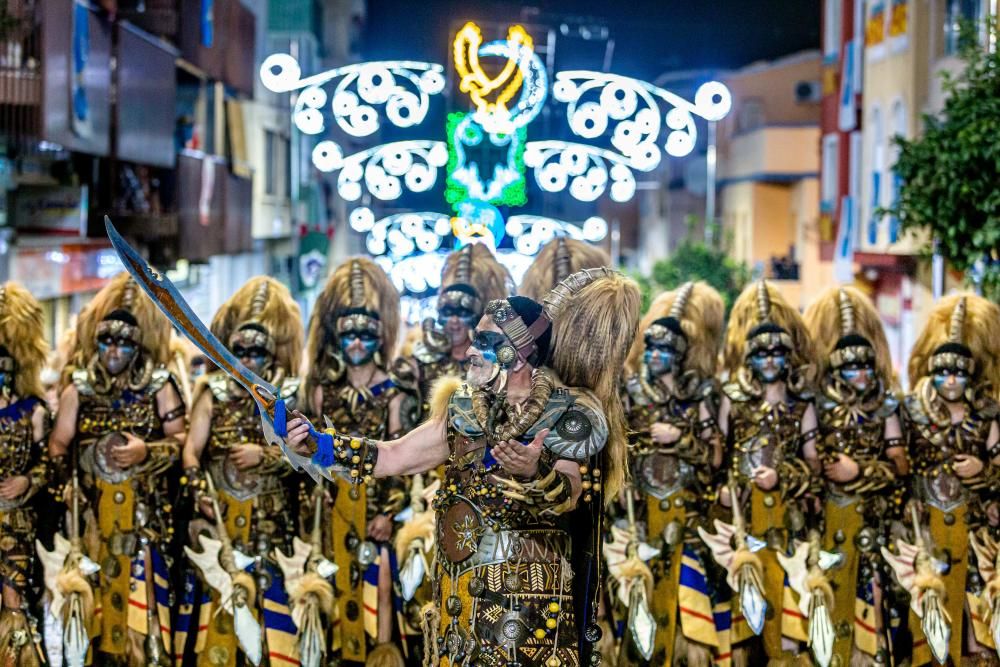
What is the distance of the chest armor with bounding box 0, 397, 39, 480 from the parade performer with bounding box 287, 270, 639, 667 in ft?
9.32

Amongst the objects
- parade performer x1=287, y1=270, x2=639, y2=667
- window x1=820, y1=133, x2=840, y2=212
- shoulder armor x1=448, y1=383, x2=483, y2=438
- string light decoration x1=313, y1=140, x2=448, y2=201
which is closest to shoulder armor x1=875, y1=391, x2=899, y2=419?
parade performer x1=287, y1=270, x2=639, y2=667

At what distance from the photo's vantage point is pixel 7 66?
1412 cm

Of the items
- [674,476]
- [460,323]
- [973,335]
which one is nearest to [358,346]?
[460,323]

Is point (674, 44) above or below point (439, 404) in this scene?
above

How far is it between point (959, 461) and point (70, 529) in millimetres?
4670

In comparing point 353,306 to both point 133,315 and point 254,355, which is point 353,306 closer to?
point 254,355

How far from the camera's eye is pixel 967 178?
11297 millimetres

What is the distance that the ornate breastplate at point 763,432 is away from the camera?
9.44 meters

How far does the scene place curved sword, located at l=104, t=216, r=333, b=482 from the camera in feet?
19.1

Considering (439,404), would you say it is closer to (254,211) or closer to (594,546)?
A: (594,546)

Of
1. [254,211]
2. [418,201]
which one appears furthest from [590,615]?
[418,201]

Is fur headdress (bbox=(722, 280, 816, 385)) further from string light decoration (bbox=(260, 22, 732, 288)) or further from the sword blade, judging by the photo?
the sword blade

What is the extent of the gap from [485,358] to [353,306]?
3037mm

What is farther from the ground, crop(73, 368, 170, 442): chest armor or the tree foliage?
the tree foliage
